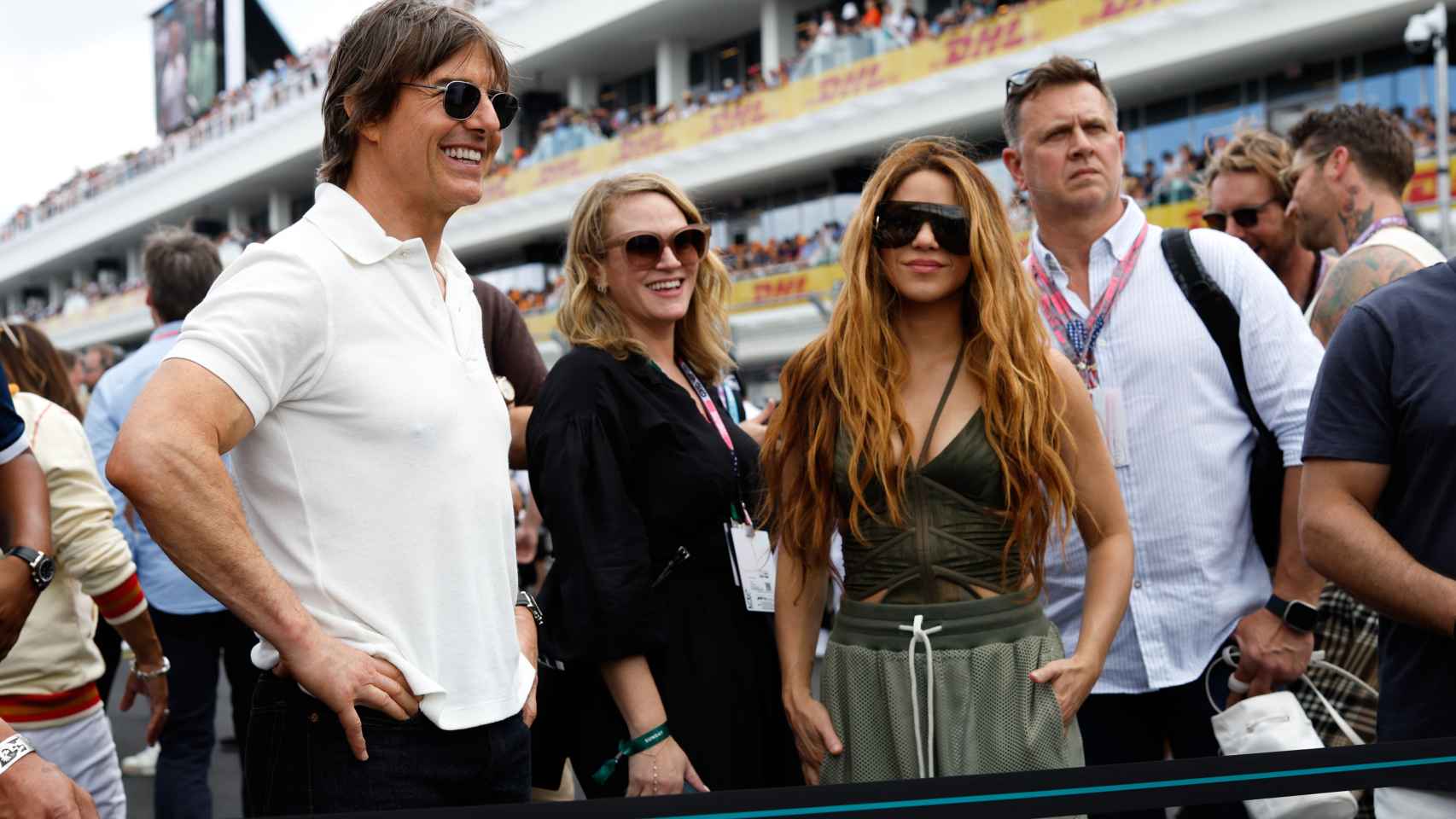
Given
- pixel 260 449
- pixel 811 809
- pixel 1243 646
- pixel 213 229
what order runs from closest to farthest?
pixel 811 809, pixel 260 449, pixel 1243 646, pixel 213 229

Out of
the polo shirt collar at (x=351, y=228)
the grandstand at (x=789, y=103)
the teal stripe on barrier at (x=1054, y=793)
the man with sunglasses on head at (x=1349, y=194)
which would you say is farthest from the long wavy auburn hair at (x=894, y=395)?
the grandstand at (x=789, y=103)

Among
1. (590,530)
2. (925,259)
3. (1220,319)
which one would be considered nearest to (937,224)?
(925,259)

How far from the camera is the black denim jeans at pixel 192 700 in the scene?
4.21 metres

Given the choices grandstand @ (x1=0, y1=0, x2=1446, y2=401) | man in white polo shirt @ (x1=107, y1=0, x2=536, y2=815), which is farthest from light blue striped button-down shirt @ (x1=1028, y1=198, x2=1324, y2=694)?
grandstand @ (x1=0, y1=0, x2=1446, y2=401)

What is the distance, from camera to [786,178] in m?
27.3

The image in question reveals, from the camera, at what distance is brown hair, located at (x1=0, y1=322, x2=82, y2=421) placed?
12.1ft

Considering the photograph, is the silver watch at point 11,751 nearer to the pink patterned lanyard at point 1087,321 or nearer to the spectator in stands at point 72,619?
the spectator in stands at point 72,619

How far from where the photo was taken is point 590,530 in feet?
8.68

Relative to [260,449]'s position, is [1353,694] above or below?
below

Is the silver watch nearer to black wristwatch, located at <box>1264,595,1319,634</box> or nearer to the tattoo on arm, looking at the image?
black wristwatch, located at <box>1264,595,1319,634</box>

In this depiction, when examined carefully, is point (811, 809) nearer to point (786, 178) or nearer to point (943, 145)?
point (943, 145)

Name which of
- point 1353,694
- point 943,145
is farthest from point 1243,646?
point 943,145

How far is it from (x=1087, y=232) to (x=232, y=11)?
5692cm

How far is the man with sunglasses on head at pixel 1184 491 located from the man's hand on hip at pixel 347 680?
1639 millimetres
